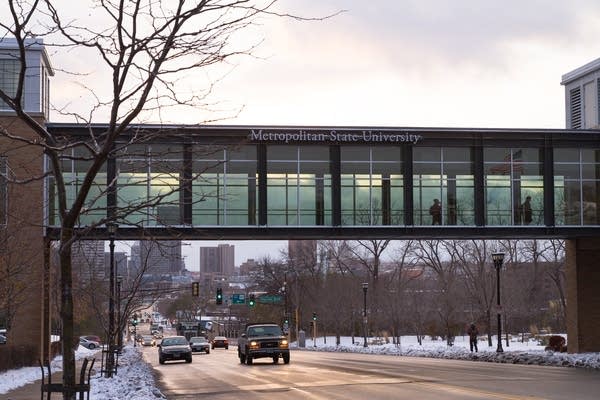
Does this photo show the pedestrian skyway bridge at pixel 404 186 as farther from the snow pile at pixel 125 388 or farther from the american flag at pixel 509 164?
the snow pile at pixel 125 388

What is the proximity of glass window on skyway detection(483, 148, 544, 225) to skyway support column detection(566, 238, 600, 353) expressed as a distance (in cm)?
361

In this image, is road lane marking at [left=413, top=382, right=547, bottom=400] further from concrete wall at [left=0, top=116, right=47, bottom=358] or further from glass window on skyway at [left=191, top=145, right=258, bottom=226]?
glass window on skyway at [left=191, top=145, right=258, bottom=226]

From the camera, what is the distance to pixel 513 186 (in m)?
41.4

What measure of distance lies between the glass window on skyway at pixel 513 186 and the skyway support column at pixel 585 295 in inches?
142

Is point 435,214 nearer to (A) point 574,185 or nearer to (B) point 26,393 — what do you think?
(A) point 574,185

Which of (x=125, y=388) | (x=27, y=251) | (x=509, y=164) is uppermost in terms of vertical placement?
(x=509, y=164)

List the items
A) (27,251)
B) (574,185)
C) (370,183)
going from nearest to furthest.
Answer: (27,251), (370,183), (574,185)

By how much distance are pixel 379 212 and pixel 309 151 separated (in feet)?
15.4

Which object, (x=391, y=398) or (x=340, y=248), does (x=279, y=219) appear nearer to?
(x=391, y=398)

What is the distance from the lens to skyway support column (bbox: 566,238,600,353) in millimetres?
42184

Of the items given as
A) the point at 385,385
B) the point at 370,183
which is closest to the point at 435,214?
the point at 370,183

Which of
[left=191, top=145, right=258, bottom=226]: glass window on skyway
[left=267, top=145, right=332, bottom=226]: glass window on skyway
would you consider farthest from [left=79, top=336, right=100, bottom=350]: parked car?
[left=267, top=145, right=332, bottom=226]: glass window on skyway

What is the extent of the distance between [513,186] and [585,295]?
711 cm

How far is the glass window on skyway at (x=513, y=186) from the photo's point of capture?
4119 centimetres
